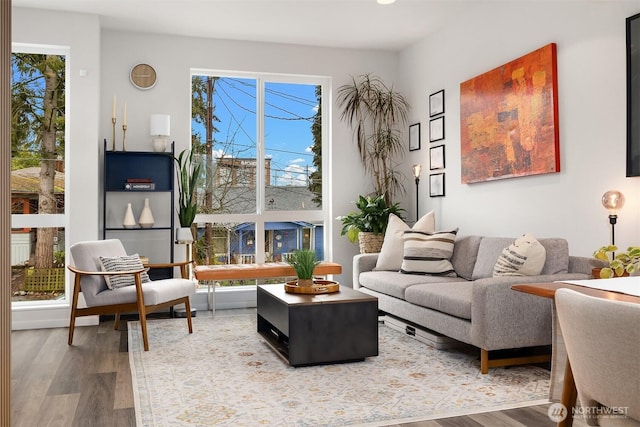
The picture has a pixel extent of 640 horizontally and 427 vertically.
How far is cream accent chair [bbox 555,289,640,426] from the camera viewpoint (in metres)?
1.19

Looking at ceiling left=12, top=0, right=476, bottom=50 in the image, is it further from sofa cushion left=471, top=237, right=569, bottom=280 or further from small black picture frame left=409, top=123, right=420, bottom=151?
sofa cushion left=471, top=237, right=569, bottom=280

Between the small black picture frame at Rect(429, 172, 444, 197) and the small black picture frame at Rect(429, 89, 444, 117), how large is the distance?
0.62 metres

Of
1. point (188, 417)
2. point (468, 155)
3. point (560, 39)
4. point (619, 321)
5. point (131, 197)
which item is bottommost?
point (188, 417)

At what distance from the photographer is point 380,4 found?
488 cm

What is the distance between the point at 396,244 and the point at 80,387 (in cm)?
294

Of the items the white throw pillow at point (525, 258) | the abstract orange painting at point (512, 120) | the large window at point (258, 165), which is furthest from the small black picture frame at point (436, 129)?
the white throw pillow at point (525, 258)

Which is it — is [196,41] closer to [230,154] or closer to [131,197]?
[230,154]

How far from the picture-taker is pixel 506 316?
3.27 meters

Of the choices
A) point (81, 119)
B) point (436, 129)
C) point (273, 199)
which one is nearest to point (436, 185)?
point (436, 129)

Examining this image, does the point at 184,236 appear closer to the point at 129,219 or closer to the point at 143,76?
the point at 129,219

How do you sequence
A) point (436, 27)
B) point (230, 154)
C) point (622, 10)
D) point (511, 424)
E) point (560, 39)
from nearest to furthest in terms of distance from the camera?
1. point (511, 424)
2. point (622, 10)
3. point (560, 39)
4. point (436, 27)
5. point (230, 154)

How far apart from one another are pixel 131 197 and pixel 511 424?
4218mm

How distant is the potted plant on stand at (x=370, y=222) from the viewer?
5688 millimetres

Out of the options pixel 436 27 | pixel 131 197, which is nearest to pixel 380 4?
pixel 436 27
